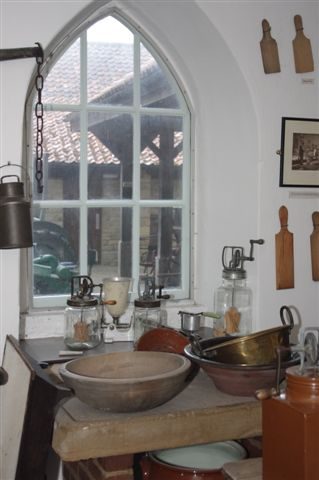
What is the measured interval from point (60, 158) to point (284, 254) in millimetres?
901

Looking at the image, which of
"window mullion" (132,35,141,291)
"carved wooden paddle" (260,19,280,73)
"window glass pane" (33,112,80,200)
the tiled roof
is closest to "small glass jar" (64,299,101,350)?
"window mullion" (132,35,141,291)

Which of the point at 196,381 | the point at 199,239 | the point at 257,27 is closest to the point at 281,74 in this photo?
the point at 257,27

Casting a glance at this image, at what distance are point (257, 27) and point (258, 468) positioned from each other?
1.61 metres

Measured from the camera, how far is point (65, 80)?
242 cm

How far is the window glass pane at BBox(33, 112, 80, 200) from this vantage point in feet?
7.94

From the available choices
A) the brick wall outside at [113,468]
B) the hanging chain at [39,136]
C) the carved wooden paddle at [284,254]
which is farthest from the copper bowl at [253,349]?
the hanging chain at [39,136]

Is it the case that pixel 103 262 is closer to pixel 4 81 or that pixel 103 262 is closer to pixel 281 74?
pixel 4 81

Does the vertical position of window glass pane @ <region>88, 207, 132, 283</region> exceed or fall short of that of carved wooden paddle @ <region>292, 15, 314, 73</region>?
it falls short

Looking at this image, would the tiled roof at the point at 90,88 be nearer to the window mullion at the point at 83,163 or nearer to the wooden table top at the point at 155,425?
the window mullion at the point at 83,163

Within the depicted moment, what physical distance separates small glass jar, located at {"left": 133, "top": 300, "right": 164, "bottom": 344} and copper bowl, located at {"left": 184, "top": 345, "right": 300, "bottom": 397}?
0.47m

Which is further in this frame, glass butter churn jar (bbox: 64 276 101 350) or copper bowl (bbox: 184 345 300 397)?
glass butter churn jar (bbox: 64 276 101 350)

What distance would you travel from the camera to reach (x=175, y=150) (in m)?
2.60

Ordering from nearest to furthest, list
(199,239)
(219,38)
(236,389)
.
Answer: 1. (236,389)
2. (219,38)
3. (199,239)

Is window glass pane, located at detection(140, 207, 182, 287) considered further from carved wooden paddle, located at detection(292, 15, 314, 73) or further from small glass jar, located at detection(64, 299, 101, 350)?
carved wooden paddle, located at detection(292, 15, 314, 73)
